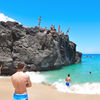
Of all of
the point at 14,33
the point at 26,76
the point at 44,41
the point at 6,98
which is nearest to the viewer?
the point at 26,76

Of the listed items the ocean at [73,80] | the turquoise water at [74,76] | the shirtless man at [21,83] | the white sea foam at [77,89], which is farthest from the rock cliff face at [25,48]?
the shirtless man at [21,83]

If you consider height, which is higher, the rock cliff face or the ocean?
the rock cliff face

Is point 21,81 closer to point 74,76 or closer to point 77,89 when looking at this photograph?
point 77,89

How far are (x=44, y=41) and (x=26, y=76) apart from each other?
2280cm

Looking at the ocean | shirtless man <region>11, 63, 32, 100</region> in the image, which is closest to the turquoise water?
the ocean

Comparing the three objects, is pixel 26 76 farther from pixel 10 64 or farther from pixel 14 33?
pixel 14 33

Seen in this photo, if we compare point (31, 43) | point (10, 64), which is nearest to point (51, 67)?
point (31, 43)

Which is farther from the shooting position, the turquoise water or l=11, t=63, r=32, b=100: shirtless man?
the turquoise water

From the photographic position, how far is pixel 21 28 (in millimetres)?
25172

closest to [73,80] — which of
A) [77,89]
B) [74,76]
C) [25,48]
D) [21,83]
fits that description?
[74,76]

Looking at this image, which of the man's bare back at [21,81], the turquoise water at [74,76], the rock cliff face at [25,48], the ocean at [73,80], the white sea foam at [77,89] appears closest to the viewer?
the man's bare back at [21,81]

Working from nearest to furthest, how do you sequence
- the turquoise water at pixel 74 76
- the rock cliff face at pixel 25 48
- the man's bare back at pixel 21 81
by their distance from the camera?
the man's bare back at pixel 21 81, the turquoise water at pixel 74 76, the rock cliff face at pixel 25 48

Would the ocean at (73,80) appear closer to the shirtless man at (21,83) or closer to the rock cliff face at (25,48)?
the rock cliff face at (25,48)

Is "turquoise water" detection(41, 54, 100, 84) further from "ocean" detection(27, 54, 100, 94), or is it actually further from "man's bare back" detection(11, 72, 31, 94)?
"man's bare back" detection(11, 72, 31, 94)
